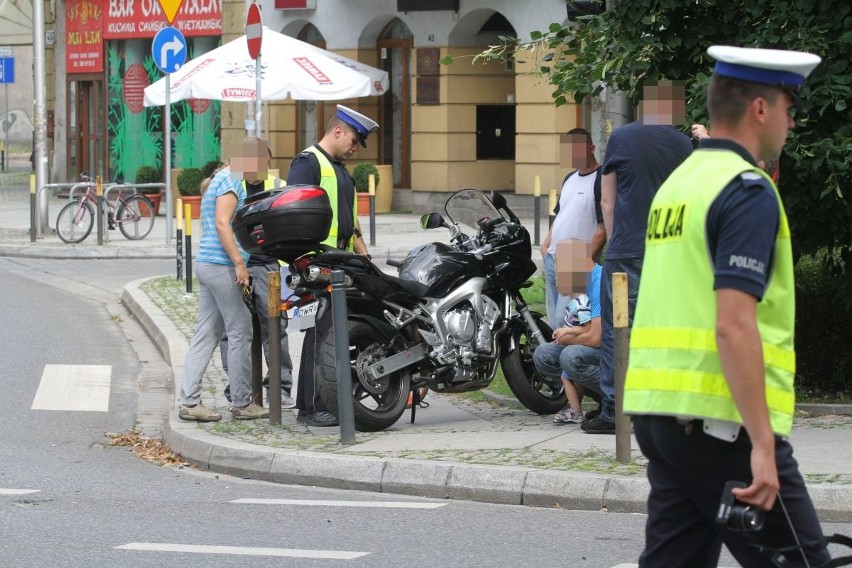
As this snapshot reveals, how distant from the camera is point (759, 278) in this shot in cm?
337

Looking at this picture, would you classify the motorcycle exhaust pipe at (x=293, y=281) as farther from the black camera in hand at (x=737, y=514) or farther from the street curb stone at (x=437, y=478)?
the black camera in hand at (x=737, y=514)

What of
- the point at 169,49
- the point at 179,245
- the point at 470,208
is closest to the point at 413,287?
the point at 470,208

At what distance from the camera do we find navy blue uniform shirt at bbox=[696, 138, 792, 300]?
11.0 ft

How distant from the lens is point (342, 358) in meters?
8.09

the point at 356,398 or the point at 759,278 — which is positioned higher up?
the point at 759,278

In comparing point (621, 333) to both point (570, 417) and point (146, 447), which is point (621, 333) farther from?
point (146, 447)

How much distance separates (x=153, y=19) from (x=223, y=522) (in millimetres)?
27409

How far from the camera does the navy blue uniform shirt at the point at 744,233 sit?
3365 mm

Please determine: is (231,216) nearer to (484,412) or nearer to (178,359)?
(484,412)

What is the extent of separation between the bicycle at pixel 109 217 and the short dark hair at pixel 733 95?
19.8 m

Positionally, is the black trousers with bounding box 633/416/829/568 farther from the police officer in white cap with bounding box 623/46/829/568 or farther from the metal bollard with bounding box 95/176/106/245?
the metal bollard with bounding box 95/176/106/245

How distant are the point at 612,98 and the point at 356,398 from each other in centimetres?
312

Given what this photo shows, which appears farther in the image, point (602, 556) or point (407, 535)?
point (407, 535)

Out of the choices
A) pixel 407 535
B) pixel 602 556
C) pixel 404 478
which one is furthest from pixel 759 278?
pixel 404 478
